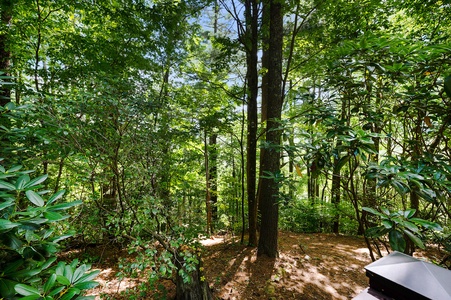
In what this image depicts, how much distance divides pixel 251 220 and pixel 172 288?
2.03 meters

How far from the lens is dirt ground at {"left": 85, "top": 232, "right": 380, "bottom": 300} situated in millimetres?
2852

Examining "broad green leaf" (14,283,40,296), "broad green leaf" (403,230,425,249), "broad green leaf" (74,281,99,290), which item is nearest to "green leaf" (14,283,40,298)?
"broad green leaf" (14,283,40,296)

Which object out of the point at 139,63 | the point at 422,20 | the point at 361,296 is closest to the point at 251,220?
the point at 361,296

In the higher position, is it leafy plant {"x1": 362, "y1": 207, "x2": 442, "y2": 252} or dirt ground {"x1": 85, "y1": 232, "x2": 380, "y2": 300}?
leafy plant {"x1": 362, "y1": 207, "x2": 442, "y2": 252}

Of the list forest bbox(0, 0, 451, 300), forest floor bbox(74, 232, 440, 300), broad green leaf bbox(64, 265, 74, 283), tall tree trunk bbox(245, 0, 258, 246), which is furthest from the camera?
tall tree trunk bbox(245, 0, 258, 246)

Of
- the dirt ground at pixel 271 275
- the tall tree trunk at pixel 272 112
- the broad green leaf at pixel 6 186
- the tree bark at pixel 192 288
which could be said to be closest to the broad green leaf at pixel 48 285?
the broad green leaf at pixel 6 186

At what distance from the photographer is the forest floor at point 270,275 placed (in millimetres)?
2847

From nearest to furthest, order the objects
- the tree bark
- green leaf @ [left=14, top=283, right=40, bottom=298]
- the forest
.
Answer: green leaf @ [left=14, top=283, right=40, bottom=298] < the forest < the tree bark

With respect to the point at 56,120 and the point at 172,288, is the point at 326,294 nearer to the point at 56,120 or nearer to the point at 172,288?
the point at 172,288

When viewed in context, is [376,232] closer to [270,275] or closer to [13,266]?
[13,266]

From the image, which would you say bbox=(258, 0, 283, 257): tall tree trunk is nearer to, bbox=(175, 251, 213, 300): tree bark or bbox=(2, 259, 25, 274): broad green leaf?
bbox=(175, 251, 213, 300): tree bark

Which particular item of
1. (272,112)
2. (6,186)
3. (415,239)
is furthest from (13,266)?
(272,112)

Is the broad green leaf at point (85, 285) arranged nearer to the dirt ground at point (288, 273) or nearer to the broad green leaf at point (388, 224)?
the broad green leaf at point (388, 224)

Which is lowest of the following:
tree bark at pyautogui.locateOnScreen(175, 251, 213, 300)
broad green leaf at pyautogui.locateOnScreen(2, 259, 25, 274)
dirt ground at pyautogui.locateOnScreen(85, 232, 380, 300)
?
dirt ground at pyautogui.locateOnScreen(85, 232, 380, 300)
